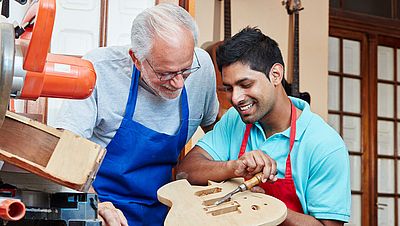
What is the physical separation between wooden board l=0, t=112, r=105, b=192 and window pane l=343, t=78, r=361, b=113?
4.43 metres

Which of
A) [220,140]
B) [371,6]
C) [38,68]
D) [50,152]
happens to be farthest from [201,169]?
[371,6]

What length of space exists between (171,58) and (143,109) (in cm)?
23

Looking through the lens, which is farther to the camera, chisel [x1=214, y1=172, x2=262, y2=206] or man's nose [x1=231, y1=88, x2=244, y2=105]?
man's nose [x1=231, y1=88, x2=244, y2=105]

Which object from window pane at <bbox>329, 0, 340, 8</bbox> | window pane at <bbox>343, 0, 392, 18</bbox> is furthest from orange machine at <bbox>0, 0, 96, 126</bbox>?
window pane at <bbox>343, 0, 392, 18</bbox>

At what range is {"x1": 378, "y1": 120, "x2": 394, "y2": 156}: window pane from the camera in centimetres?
533

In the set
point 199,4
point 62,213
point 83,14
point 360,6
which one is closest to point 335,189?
point 62,213

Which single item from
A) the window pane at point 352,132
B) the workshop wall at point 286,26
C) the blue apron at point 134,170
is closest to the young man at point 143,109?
the blue apron at point 134,170

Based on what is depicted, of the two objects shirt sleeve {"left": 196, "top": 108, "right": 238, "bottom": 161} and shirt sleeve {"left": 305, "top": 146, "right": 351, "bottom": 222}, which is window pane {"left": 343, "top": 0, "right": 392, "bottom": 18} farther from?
shirt sleeve {"left": 305, "top": 146, "right": 351, "bottom": 222}

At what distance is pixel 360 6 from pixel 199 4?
68.5 inches

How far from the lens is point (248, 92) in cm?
166

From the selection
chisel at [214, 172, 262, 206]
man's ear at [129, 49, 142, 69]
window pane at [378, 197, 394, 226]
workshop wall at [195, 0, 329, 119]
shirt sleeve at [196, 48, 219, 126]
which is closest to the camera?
chisel at [214, 172, 262, 206]

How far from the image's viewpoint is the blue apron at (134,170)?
1729mm

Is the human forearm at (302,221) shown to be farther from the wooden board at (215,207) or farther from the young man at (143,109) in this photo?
the young man at (143,109)

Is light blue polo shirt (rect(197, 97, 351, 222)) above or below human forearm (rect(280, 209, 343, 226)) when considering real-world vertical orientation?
above
